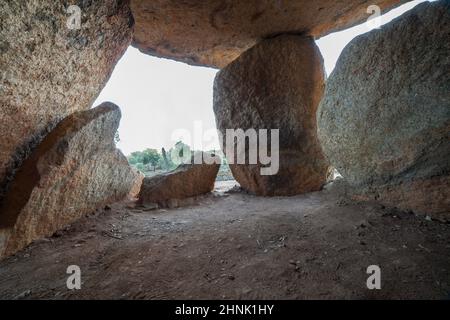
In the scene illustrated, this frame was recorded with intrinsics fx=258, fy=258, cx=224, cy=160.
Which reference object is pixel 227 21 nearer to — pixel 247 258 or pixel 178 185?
pixel 178 185

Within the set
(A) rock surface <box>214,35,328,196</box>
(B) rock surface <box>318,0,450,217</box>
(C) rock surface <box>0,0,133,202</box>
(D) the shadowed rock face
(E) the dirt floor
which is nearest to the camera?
(E) the dirt floor

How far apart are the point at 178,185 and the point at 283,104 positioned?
284cm

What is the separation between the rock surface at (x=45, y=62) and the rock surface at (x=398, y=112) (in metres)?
3.44

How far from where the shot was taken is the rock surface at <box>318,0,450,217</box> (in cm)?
281

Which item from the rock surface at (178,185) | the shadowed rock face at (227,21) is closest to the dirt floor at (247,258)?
the rock surface at (178,185)

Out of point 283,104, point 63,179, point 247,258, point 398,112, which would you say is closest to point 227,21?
point 283,104

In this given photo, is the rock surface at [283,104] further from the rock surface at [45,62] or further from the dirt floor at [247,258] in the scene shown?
the rock surface at [45,62]

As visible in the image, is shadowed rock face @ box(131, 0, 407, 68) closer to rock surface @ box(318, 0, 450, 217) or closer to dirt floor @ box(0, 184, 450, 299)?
rock surface @ box(318, 0, 450, 217)

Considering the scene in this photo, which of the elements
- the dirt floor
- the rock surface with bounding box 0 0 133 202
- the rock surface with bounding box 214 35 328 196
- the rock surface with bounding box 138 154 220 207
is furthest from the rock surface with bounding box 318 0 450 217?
the rock surface with bounding box 0 0 133 202

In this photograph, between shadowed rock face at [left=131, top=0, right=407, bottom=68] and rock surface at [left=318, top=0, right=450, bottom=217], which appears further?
shadowed rock face at [left=131, top=0, right=407, bottom=68]

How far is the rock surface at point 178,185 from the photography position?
4.99m

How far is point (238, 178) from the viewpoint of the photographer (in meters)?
6.11

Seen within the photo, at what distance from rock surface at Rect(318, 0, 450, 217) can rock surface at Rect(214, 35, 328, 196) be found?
1503mm
